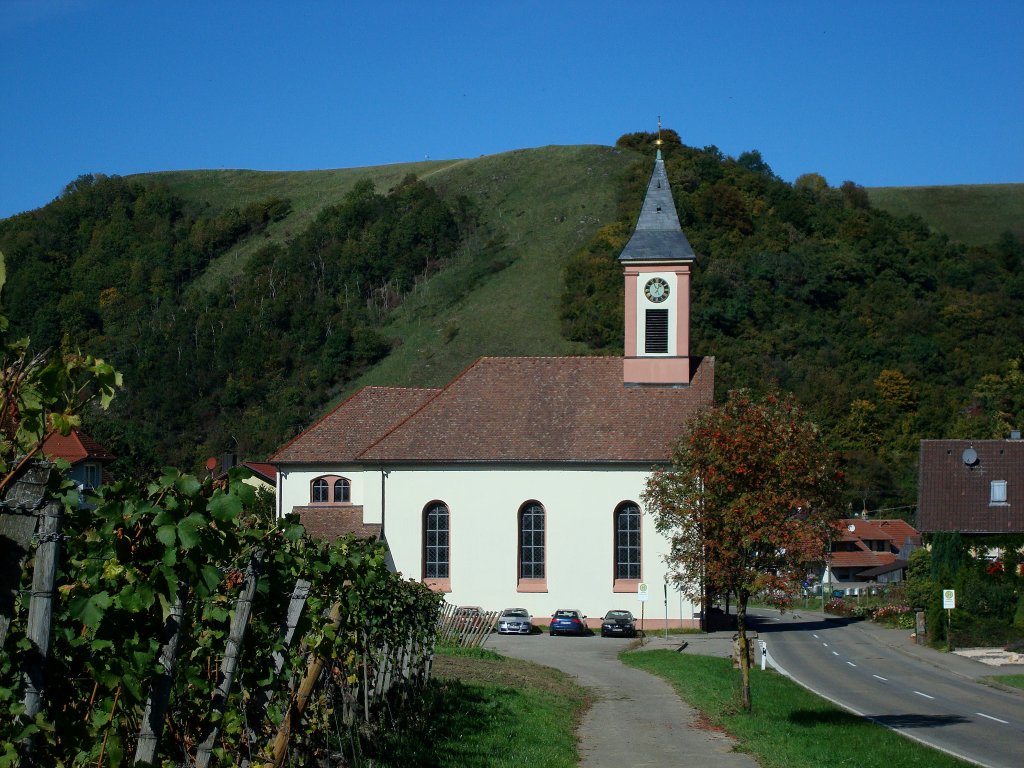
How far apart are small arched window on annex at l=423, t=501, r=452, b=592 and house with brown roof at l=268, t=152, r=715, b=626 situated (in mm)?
50

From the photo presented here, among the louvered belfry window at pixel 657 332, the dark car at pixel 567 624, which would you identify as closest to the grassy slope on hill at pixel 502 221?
the louvered belfry window at pixel 657 332

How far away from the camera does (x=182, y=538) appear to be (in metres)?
5.35

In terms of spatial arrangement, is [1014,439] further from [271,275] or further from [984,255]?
[271,275]

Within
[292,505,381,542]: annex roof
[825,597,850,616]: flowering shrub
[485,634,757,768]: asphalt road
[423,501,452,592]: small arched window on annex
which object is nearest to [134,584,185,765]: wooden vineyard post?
[485,634,757,768]: asphalt road

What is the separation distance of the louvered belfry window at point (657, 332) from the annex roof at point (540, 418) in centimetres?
135

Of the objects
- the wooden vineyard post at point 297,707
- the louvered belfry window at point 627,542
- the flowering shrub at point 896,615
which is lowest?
the flowering shrub at point 896,615

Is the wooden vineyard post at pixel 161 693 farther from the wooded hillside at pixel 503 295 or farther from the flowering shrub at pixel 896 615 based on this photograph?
the wooded hillside at pixel 503 295

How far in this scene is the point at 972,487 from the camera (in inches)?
1889

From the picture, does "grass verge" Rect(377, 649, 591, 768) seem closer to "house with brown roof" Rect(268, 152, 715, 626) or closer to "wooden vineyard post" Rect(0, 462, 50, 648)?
"wooden vineyard post" Rect(0, 462, 50, 648)

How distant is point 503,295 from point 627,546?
69802 mm

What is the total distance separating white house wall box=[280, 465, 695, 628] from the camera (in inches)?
1736

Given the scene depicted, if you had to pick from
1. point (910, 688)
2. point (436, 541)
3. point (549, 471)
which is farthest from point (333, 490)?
point (910, 688)

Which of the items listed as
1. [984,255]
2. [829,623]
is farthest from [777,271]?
[829,623]

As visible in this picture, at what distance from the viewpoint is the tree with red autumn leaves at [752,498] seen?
65.2 ft
